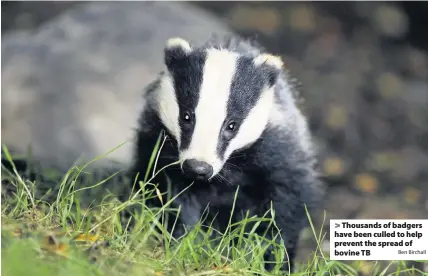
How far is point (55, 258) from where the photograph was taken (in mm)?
1608

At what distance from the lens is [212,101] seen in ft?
6.31

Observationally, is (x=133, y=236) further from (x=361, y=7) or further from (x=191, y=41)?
(x=361, y=7)

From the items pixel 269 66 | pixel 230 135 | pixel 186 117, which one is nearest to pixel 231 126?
pixel 230 135

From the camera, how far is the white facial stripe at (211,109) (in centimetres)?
188

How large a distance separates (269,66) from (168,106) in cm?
32

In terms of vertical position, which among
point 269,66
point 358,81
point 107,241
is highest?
A: point 358,81

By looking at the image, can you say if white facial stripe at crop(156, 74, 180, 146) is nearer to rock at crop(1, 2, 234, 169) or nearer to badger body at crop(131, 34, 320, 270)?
badger body at crop(131, 34, 320, 270)

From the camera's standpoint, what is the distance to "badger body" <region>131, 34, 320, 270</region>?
1934 millimetres

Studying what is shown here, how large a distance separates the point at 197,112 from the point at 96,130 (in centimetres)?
54

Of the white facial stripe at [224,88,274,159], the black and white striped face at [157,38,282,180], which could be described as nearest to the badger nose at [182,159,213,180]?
the black and white striped face at [157,38,282,180]

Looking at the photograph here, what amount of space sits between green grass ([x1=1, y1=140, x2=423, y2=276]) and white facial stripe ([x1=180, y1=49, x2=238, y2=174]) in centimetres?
18
